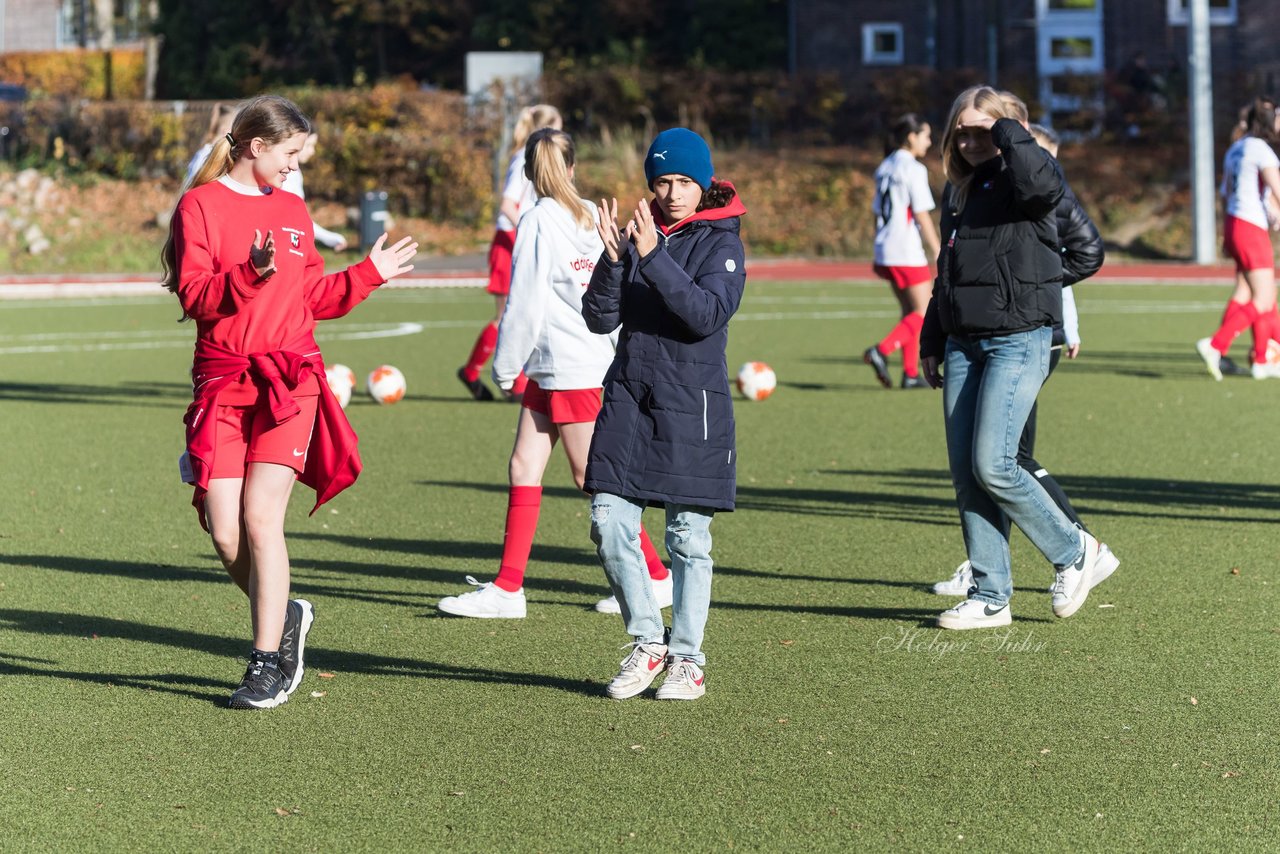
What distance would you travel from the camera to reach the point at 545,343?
689 cm

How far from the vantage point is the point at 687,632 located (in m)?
5.71

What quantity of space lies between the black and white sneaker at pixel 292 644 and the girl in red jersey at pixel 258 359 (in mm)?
37

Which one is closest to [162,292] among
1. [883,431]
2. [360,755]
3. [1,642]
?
[883,431]

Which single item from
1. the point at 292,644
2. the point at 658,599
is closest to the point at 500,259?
the point at 658,599

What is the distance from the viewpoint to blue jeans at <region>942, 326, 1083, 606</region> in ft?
20.9

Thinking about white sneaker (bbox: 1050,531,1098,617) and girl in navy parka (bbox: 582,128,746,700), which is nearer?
girl in navy parka (bbox: 582,128,746,700)

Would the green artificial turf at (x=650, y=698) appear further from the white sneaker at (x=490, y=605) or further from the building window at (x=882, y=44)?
the building window at (x=882, y=44)

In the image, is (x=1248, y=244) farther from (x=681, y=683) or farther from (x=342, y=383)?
(x=681, y=683)

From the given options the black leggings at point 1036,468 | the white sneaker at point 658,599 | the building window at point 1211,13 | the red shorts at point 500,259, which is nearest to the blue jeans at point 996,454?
the black leggings at point 1036,468

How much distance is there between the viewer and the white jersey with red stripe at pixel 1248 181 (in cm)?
1366

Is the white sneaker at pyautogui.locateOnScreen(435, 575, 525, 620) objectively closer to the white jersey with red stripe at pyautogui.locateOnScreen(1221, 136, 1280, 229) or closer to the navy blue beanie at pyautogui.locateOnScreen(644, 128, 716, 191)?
the navy blue beanie at pyautogui.locateOnScreen(644, 128, 716, 191)

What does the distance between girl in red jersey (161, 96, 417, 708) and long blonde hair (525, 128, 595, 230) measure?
4.37 feet

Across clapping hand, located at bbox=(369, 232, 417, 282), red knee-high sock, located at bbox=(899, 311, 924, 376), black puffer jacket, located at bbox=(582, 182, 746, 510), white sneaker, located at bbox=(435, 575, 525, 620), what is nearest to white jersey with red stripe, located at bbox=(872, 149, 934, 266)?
red knee-high sock, located at bbox=(899, 311, 924, 376)

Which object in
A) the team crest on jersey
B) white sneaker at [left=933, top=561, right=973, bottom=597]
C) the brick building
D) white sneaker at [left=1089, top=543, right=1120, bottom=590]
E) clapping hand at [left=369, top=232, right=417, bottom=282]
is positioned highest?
the brick building
